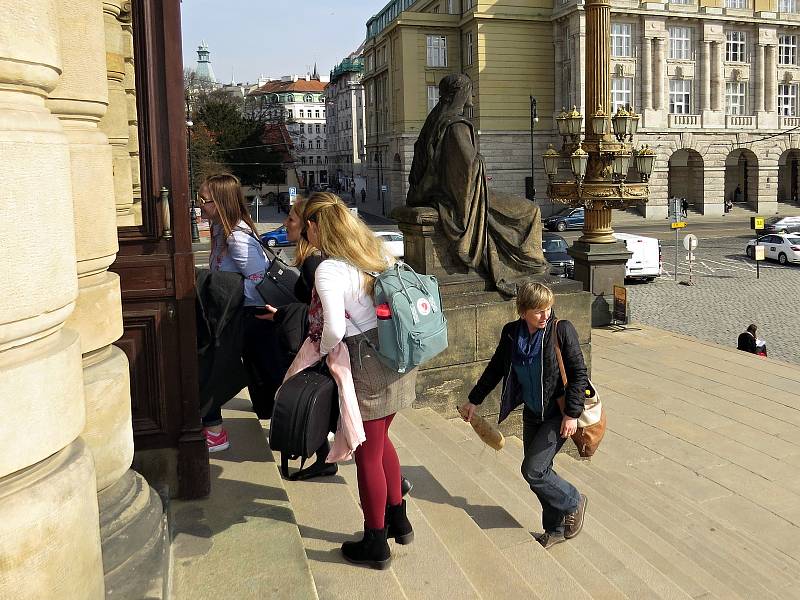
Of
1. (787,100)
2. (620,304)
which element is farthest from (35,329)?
(787,100)

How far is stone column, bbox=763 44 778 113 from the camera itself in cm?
5178

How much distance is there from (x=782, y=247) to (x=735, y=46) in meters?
28.5

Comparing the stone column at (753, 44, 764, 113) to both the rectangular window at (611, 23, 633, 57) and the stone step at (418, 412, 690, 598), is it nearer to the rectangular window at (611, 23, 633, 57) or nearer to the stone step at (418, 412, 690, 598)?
the rectangular window at (611, 23, 633, 57)

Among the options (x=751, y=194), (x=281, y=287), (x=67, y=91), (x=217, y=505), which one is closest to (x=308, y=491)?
(x=217, y=505)

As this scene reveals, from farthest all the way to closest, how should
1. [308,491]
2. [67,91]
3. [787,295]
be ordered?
[787,295]
[308,491]
[67,91]

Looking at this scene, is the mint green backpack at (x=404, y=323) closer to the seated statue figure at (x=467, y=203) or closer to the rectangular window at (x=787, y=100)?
the seated statue figure at (x=467, y=203)

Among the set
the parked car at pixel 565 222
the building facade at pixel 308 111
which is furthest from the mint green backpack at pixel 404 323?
the building facade at pixel 308 111

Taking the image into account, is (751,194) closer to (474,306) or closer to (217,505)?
(474,306)

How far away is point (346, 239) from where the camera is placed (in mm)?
3629

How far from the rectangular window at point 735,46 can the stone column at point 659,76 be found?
17.4 ft

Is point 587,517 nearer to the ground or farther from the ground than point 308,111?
nearer to the ground

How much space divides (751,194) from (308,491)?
55.4 metres

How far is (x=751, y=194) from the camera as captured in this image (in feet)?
176

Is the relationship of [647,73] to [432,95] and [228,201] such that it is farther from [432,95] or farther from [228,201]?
[228,201]
